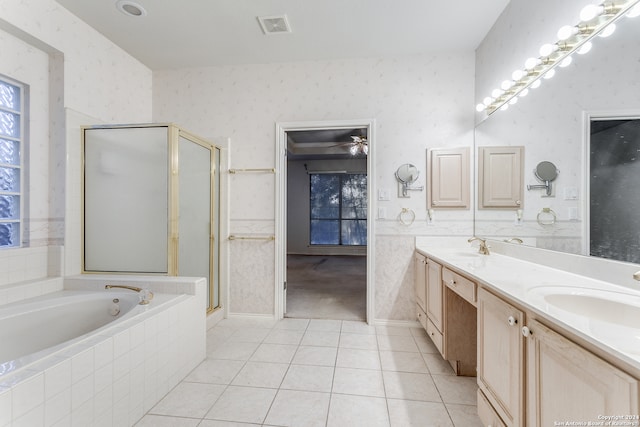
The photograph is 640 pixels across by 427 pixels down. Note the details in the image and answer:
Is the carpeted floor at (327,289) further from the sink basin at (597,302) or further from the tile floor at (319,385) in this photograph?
the sink basin at (597,302)

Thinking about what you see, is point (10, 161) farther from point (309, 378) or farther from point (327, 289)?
point (327, 289)

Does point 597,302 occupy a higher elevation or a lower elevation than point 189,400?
Answer: higher

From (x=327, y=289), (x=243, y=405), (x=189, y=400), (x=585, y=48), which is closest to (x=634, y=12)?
(x=585, y=48)

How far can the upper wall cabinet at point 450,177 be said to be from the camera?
2.63 m

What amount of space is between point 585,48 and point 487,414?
1.89m

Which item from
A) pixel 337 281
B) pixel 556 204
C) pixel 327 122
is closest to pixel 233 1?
pixel 327 122

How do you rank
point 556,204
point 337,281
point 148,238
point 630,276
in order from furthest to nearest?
1. point 337,281
2. point 148,238
3. point 556,204
4. point 630,276

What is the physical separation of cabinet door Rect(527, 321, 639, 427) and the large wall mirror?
665 millimetres

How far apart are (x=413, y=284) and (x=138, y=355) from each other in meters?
2.25

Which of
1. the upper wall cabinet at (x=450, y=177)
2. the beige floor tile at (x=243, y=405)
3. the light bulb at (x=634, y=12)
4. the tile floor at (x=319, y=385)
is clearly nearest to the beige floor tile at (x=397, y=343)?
the tile floor at (x=319, y=385)

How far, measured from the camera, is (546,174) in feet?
5.71

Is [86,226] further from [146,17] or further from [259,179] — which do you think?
[146,17]

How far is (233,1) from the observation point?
205 centimetres

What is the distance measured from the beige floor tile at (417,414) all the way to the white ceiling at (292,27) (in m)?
2.67
